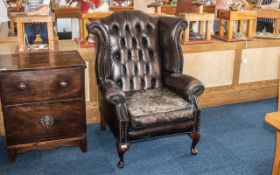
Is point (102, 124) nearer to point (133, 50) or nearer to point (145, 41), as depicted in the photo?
point (133, 50)

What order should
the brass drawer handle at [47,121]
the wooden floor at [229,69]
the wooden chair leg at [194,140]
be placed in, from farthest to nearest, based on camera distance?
the wooden floor at [229,69]
the wooden chair leg at [194,140]
the brass drawer handle at [47,121]

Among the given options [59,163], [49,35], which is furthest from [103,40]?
[59,163]

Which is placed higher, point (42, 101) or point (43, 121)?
point (42, 101)

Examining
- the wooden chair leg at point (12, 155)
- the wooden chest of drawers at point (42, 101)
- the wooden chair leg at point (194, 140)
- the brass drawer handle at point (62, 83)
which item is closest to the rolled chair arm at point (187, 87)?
the wooden chair leg at point (194, 140)

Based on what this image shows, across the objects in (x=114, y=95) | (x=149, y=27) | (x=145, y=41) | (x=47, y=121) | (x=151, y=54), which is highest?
(x=149, y=27)

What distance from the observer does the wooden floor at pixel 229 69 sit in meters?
3.30

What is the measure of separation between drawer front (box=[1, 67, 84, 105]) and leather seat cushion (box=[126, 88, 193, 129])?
16.4 inches

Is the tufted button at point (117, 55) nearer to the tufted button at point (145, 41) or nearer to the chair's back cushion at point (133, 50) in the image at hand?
the chair's back cushion at point (133, 50)

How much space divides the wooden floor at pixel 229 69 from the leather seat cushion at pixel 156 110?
0.74m

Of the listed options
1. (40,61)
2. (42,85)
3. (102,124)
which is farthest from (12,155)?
(102,124)

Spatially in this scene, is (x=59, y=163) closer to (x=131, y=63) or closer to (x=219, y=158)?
(x=131, y=63)

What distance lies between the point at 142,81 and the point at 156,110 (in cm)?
53

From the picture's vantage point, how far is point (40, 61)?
2.48m

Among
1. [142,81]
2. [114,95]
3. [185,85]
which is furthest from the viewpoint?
[142,81]
